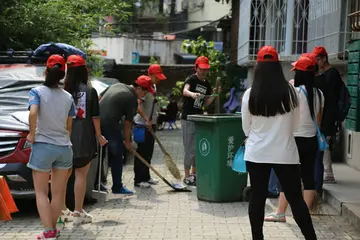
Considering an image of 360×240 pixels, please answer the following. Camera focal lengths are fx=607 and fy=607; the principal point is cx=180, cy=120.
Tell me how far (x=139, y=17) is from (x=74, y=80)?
3951 centimetres

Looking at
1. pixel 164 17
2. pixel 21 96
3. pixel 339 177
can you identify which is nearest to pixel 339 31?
pixel 339 177

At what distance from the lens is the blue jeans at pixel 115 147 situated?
8.15 m

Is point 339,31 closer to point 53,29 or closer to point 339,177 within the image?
point 339,177

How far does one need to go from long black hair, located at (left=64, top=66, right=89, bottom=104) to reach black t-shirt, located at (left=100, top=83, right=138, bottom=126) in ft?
5.26

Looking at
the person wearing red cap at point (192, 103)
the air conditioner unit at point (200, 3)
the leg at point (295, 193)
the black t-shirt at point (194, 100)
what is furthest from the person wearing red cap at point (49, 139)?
the air conditioner unit at point (200, 3)

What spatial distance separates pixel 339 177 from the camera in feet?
29.8

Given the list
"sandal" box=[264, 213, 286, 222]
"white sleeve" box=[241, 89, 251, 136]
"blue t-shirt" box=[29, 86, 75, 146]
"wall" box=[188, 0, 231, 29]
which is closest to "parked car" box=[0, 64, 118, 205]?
"blue t-shirt" box=[29, 86, 75, 146]

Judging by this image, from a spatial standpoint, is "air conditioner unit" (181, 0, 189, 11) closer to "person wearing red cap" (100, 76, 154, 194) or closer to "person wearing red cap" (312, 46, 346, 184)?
"person wearing red cap" (100, 76, 154, 194)

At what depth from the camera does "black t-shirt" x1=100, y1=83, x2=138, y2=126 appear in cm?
805

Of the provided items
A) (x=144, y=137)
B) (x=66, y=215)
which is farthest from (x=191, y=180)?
(x=66, y=215)

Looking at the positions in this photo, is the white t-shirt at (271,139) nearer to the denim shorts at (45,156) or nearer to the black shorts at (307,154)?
the black shorts at (307,154)

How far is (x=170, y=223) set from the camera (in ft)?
22.0

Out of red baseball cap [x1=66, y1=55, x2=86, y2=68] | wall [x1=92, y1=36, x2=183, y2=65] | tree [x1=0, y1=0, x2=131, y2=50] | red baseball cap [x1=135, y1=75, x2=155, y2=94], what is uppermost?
wall [x1=92, y1=36, x2=183, y2=65]

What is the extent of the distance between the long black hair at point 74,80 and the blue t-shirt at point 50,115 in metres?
0.70
